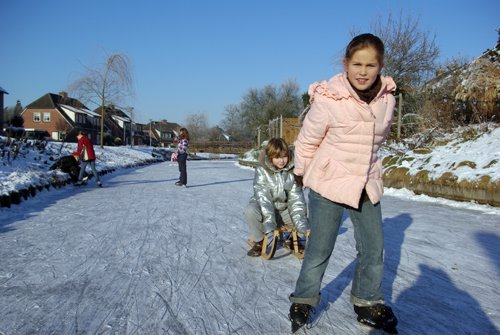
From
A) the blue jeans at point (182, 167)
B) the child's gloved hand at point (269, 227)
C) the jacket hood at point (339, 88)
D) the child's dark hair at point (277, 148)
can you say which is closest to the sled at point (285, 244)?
the child's gloved hand at point (269, 227)

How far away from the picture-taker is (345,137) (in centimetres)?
227

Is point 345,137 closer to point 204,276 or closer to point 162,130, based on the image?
point 204,276

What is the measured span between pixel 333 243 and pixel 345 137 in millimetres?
648

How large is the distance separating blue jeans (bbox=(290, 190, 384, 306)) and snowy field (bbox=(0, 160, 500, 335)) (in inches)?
8.7

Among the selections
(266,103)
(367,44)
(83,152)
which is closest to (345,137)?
(367,44)

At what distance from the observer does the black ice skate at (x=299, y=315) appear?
2.34 m

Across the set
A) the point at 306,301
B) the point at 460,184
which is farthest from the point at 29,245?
the point at 460,184

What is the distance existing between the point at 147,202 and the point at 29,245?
3.50 metres

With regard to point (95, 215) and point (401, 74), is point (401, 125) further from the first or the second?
point (95, 215)

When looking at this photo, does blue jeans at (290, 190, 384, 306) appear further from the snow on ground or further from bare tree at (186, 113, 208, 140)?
bare tree at (186, 113, 208, 140)

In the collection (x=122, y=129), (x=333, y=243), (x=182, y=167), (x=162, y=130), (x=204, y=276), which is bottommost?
(x=204, y=276)

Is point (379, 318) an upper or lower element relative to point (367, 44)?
lower

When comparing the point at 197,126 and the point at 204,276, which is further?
the point at 197,126

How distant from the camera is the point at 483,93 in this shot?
9.66 metres
